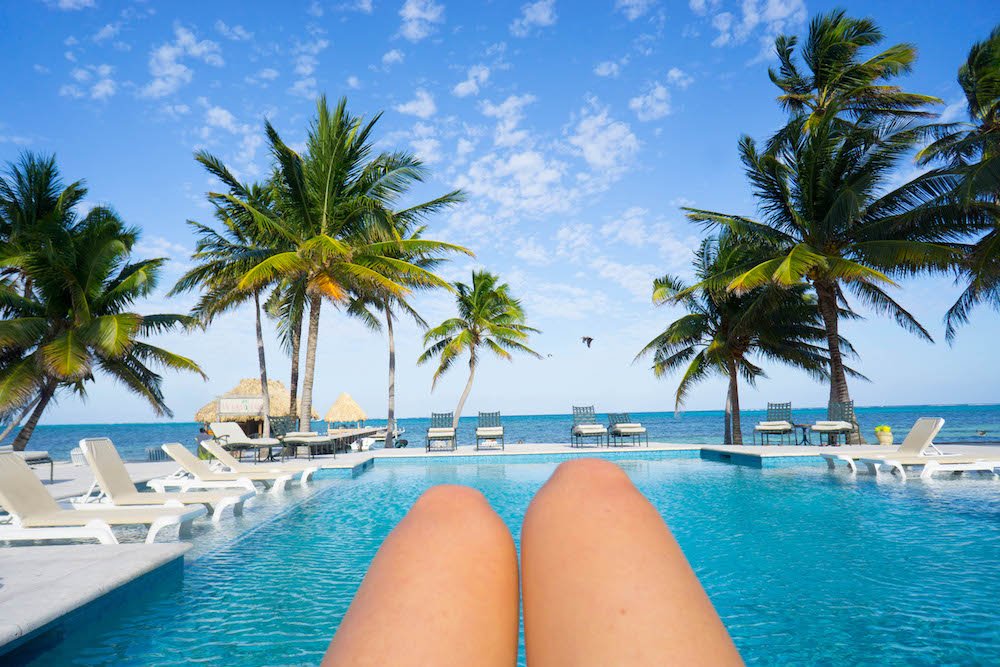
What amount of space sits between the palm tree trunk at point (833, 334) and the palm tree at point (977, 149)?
2.39 metres

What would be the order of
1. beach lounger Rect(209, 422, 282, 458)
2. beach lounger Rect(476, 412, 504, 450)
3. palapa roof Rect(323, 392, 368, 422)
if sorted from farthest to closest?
palapa roof Rect(323, 392, 368, 422) → beach lounger Rect(476, 412, 504, 450) → beach lounger Rect(209, 422, 282, 458)

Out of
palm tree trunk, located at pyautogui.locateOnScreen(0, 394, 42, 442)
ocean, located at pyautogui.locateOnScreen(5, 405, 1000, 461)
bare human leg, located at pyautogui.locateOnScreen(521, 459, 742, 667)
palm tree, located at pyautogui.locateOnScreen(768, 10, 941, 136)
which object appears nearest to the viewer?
bare human leg, located at pyautogui.locateOnScreen(521, 459, 742, 667)

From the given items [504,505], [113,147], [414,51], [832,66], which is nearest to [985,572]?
[504,505]

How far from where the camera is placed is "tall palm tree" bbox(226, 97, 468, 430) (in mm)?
12734

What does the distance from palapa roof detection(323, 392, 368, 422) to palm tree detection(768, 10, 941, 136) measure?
22303 millimetres

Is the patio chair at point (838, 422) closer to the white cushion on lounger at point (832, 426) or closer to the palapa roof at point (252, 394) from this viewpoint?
the white cushion on lounger at point (832, 426)

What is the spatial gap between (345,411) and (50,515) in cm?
2384

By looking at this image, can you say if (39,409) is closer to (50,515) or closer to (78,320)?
(78,320)

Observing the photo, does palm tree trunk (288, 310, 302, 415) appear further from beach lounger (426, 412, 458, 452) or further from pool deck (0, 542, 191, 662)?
pool deck (0, 542, 191, 662)

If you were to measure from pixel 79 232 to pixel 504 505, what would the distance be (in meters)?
11.4

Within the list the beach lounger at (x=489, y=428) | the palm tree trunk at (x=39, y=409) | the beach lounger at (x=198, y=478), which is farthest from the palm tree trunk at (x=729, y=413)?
the palm tree trunk at (x=39, y=409)

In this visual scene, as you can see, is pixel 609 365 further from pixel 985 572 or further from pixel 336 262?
pixel 985 572

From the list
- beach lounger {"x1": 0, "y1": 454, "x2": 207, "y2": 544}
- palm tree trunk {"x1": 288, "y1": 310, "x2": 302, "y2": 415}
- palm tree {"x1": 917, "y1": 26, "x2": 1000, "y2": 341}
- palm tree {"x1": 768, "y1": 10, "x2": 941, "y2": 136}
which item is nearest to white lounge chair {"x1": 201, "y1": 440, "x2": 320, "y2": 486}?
beach lounger {"x1": 0, "y1": 454, "x2": 207, "y2": 544}

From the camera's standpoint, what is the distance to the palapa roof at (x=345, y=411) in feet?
89.5
